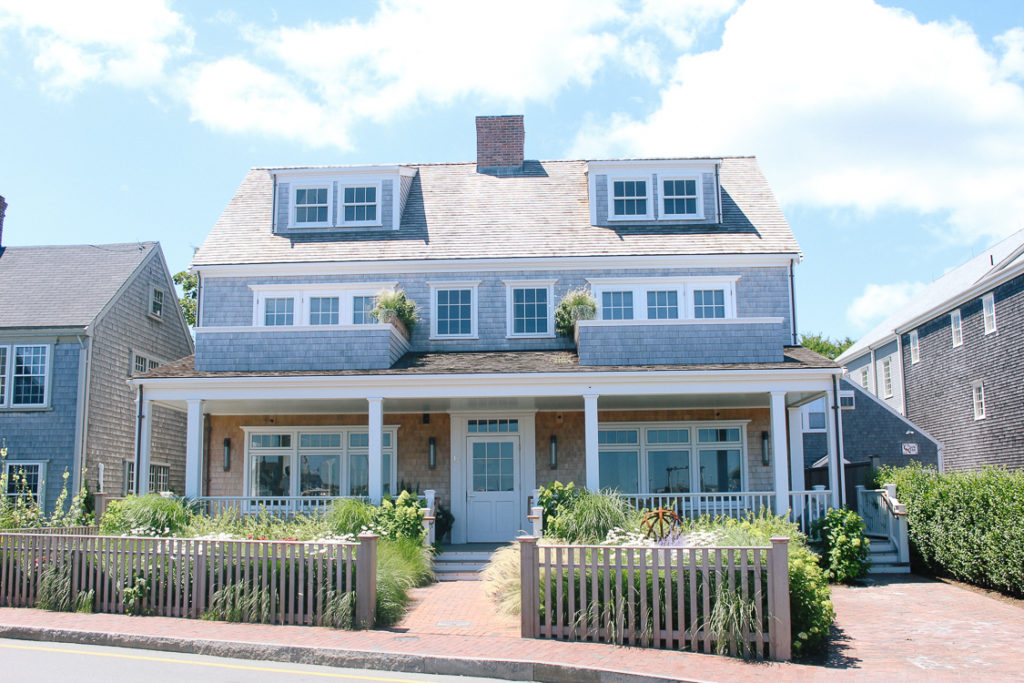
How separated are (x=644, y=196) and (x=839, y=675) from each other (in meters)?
13.6

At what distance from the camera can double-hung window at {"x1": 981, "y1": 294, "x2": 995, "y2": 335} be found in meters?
23.5

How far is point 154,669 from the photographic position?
8.59 metres

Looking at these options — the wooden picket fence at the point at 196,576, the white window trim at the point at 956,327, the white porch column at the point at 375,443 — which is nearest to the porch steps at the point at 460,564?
the white porch column at the point at 375,443

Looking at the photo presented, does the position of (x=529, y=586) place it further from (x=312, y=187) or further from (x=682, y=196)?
(x=312, y=187)

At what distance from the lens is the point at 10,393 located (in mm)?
21797

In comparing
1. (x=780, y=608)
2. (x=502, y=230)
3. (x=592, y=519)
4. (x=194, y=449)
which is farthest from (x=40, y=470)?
(x=780, y=608)

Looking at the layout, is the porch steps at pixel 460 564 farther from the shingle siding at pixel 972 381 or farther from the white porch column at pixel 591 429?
the shingle siding at pixel 972 381

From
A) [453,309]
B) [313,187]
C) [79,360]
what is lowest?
[79,360]

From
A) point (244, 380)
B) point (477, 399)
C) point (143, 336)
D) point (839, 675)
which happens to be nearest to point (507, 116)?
point (477, 399)

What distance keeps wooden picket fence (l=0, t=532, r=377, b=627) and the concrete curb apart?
41.6 inches

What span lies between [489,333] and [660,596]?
10.2 meters

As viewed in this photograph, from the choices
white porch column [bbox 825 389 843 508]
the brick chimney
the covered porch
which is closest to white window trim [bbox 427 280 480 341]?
the covered porch

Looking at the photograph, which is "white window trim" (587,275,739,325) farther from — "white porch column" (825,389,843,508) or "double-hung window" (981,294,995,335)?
"double-hung window" (981,294,995,335)

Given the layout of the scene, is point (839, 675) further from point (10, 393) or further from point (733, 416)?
point (10, 393)
